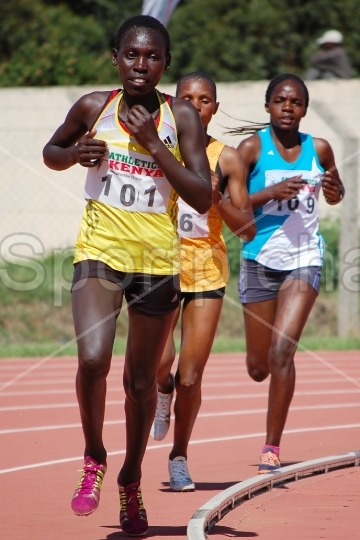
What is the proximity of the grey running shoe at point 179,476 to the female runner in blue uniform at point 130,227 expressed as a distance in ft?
4.12

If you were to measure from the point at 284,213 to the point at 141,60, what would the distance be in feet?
9.22

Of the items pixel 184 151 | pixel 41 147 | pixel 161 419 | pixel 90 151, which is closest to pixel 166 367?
pixel 161 419

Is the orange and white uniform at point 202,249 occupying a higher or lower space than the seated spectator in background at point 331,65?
lower

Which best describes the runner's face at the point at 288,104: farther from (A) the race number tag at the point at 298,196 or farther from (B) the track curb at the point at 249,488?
(B) the track curb at the point at 249,488

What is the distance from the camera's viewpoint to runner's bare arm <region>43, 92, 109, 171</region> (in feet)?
15.4

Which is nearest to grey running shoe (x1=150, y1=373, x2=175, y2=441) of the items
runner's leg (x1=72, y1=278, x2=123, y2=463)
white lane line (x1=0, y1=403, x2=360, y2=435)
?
white lane line (x1=0, y1=403, x2=360, y2=435)

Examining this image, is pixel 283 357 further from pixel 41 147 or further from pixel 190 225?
pixel 41 147

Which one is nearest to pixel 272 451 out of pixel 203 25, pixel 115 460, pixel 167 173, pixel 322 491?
pixel 322 491

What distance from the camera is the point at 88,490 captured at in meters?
4.66

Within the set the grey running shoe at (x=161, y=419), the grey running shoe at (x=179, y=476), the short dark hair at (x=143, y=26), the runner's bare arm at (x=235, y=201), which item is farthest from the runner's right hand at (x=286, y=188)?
the short dark hair at (x=143, y=26)

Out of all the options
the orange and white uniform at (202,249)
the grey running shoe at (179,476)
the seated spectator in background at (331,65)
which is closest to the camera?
the grey running shoe at (179,476)

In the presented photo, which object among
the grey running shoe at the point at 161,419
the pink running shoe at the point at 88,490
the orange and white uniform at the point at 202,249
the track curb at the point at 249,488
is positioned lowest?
the track curb at the point at 249,488

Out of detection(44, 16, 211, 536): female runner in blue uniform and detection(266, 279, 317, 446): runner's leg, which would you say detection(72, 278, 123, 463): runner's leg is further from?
detection(266, 279, 317, 446): runner's leg

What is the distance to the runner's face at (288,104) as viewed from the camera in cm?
733
